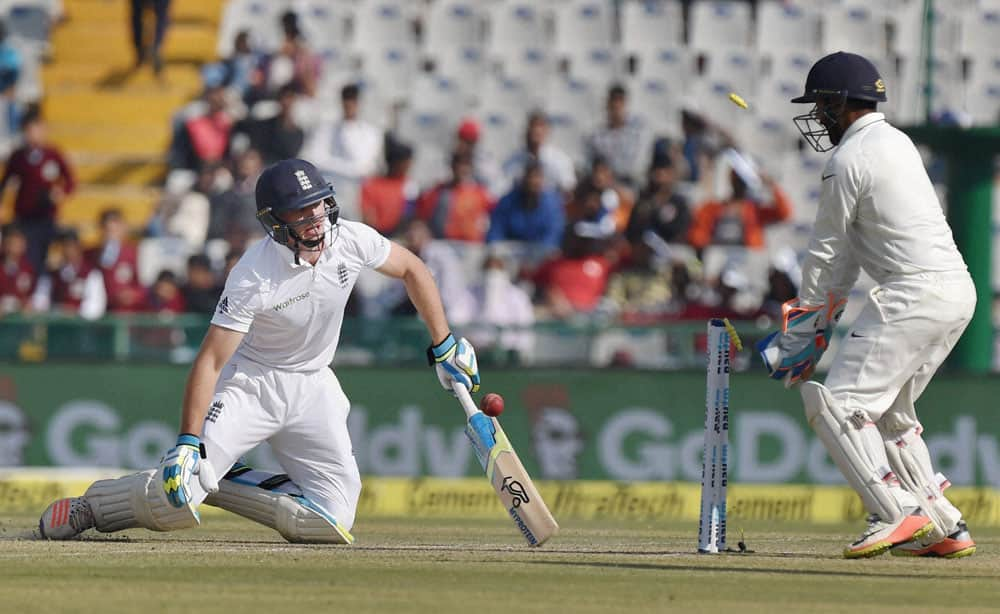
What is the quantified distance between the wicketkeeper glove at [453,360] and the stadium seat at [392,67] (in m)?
9.78

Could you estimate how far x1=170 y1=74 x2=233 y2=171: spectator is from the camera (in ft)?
50.3

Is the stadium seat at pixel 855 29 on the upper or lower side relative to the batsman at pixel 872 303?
upper

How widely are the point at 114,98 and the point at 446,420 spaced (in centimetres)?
682

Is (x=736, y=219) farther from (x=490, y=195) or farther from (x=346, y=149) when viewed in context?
(x=346, y=149)

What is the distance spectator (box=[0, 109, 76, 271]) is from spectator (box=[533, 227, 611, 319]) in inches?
164

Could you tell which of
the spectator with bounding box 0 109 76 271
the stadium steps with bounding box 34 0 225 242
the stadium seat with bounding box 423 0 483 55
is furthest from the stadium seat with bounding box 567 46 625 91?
the spectator with bounding box 0 109 76 271

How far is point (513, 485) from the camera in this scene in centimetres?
730

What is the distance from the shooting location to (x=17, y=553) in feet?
22.9

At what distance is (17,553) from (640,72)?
423 inches

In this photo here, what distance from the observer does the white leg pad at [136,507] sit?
726 cm

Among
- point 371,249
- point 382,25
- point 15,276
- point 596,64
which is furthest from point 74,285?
point 371,249

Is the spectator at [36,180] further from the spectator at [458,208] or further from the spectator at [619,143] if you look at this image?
the spectator at [619,143]

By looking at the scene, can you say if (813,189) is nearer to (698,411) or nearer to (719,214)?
(719,214)

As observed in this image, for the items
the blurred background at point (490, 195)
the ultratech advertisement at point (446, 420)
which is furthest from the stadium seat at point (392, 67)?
the ultratech advertisement at point (446, 420)
